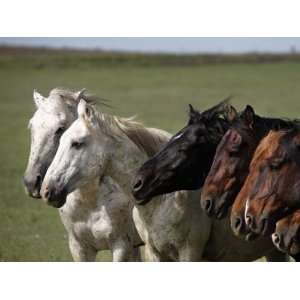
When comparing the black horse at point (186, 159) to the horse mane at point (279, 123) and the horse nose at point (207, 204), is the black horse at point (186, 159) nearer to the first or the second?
the horse mane at point (279, 123)

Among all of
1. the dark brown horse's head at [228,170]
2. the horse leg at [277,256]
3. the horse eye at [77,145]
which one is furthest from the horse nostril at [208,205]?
the horse leg at [277,256]

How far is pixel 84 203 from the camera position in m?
8.53

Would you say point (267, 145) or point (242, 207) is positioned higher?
point (267, 145)

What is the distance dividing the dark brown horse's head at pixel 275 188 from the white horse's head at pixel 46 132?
2129mm

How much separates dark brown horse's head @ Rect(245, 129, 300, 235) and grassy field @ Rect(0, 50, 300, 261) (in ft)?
11.3

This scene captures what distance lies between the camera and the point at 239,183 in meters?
7.50

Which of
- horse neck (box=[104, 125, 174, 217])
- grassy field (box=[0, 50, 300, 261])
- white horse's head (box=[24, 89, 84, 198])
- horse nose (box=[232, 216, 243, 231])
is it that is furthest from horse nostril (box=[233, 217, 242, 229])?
grassy field (box=[0, 50, 300, 261])

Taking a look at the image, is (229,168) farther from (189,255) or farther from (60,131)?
(60,131)

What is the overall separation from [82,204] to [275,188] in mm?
2145

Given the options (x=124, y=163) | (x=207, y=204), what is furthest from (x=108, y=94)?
(x=207, y=204)

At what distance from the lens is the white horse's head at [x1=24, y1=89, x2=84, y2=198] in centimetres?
836
